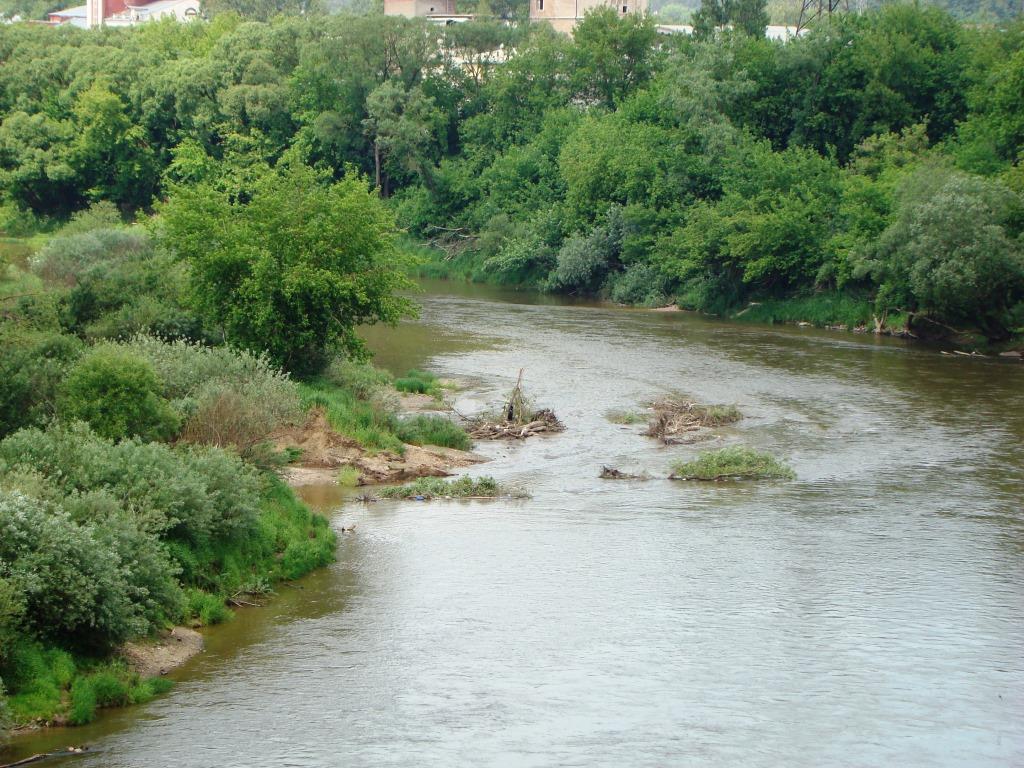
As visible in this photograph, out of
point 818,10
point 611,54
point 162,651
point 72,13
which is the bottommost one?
point 162,651

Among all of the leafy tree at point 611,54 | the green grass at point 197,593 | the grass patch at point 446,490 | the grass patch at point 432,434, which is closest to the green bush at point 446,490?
the grass patch at point 446,490

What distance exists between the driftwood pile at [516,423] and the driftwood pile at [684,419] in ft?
8.87

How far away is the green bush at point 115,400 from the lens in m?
25.1

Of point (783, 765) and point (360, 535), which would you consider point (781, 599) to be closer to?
point (783, 765)

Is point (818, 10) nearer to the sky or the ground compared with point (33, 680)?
nearer to the sky

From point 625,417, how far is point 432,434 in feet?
19.7

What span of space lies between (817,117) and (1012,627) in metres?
49.3

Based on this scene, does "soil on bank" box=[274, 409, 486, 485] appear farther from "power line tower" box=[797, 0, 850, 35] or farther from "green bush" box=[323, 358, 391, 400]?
"power line tower" box=[797, 0, 850, 35]

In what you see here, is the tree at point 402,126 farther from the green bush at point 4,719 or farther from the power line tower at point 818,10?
the green bush at point 4,719

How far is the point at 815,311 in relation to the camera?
190 ft

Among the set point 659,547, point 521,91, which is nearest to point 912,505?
point 659,547

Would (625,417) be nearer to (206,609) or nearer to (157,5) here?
(206,609)

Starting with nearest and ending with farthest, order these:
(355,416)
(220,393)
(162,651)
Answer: (162,651), (220,393), (355,416)

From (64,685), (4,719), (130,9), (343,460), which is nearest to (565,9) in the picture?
(130,9)
